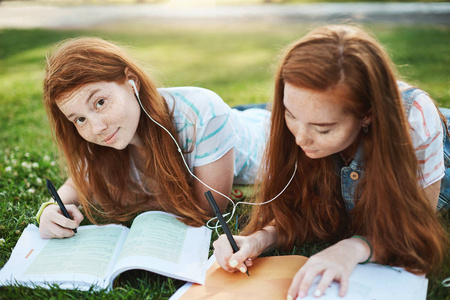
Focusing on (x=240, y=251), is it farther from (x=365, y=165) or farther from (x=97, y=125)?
(x=97, y=125)

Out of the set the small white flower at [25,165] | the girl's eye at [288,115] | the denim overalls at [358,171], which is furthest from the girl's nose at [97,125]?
the small white flower at [25,165]

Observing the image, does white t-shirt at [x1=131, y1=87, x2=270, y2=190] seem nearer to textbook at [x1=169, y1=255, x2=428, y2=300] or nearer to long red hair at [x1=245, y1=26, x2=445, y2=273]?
long red hair at [x1=245, y1=26, x2=445, y2=273]

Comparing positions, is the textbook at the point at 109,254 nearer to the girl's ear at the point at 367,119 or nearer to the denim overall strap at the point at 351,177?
the denim overall strap at the point at 351,177

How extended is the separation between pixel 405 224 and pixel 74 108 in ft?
5.30

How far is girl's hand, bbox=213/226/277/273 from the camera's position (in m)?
2.03

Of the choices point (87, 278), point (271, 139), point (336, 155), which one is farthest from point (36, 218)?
point (336, 155)

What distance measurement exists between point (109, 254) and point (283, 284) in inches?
35.2

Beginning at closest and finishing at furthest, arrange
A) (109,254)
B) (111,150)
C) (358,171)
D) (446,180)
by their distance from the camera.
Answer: (358,171)
(109,254)
(446,180)
(111,150)

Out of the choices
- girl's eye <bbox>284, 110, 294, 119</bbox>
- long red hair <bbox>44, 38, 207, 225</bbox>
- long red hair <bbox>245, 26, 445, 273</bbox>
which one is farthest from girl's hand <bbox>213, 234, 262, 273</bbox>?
girl's eye <bbox>284, 110, 294, 119</bbox>

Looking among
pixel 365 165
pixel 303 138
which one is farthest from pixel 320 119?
pixel 365 165

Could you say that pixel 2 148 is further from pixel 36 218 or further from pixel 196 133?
pixel 196 133

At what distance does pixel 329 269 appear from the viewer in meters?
1.82

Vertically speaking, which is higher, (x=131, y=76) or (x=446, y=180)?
(x=131, y=76)

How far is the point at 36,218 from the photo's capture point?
2646 mm
